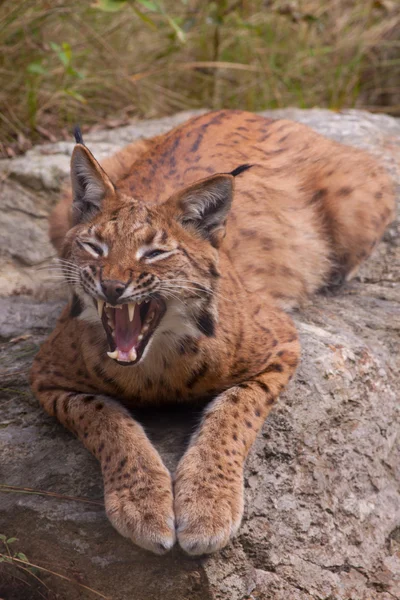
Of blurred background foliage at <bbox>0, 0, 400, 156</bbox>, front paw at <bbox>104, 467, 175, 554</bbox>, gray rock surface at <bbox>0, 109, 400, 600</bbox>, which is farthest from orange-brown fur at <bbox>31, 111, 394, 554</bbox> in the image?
blurred background foliage at <bbox>0, 0, 400, 156</bbox>

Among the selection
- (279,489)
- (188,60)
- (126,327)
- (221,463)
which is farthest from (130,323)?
(188,60)

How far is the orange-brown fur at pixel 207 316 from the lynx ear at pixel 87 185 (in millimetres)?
46

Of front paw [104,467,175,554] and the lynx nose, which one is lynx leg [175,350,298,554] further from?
the lynx nose

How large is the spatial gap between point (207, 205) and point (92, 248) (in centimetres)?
51

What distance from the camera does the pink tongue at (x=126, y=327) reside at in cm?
307

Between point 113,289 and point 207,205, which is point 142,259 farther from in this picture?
point 207,205

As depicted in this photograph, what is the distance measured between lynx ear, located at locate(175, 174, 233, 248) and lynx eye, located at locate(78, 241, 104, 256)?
38 centimetres

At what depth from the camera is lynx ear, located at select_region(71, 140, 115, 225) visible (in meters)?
3.37

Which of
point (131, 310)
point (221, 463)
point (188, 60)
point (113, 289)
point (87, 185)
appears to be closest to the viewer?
point (113, 289)

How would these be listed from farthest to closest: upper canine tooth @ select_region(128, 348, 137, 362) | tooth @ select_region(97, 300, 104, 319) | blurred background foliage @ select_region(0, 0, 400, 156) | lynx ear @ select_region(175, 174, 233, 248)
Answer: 1. blurred background foliage @ select_region(0, 0, 400, 156)
2. lynx ear @ select_region(175, 174, 233, 248)
3. tooth @ select_region(97, 300, 104, 319)
4. upper canine tooth @ select_region(128, 348, 137, 362)

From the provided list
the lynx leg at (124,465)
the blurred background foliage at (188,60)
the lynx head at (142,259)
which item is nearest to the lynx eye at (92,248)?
the lynx head at (142,259)

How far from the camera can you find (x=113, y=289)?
2.94 meters

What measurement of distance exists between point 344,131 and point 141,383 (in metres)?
4.10

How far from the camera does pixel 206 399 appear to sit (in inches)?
140
